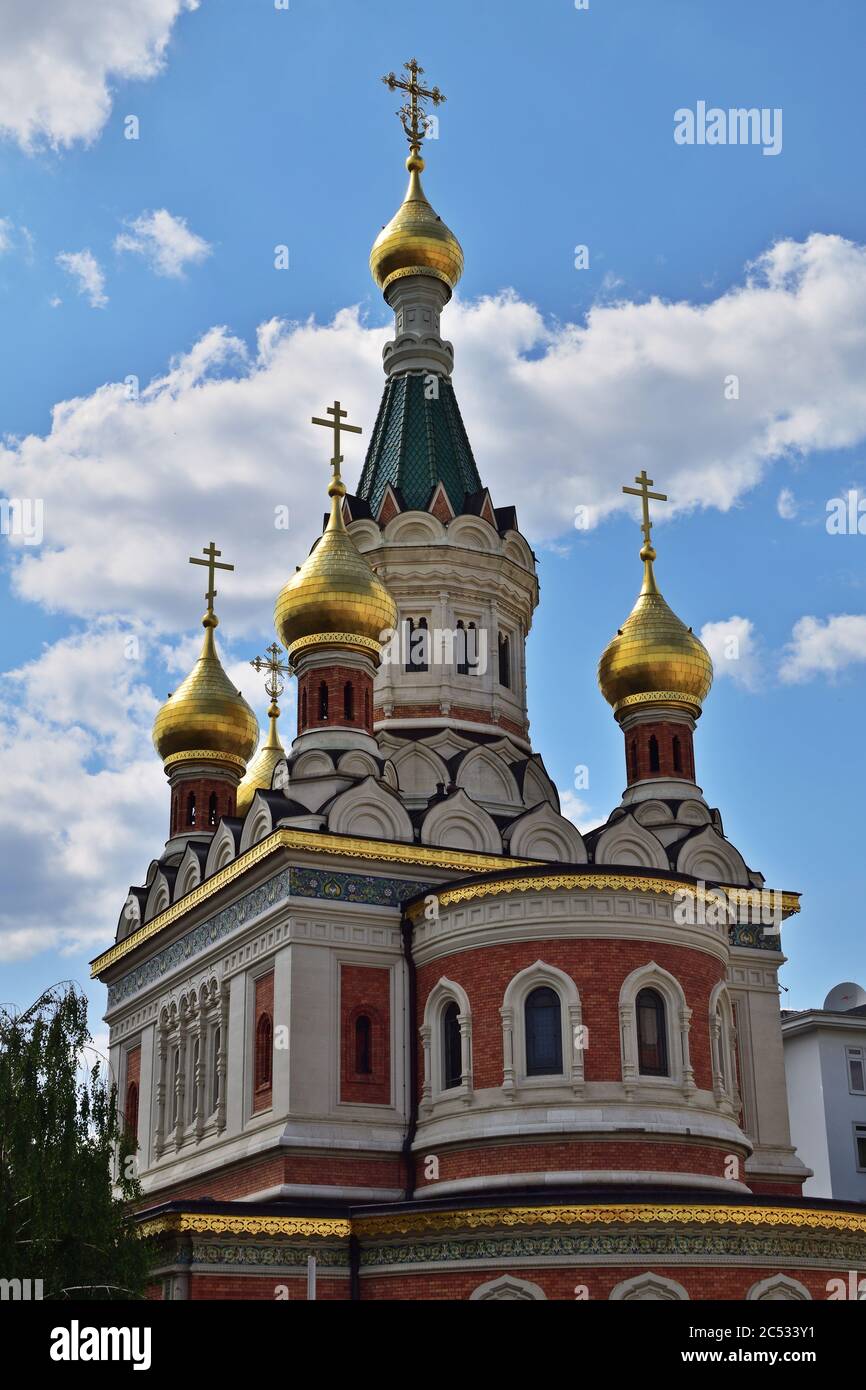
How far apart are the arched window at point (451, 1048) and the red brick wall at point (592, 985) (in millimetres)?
368

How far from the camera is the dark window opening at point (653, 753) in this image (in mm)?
22109

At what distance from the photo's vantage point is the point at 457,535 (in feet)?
74.0

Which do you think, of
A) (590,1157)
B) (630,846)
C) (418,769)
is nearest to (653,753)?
(630,846)

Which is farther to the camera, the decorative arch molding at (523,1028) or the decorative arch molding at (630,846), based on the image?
the decorative arch molding at (630,846)

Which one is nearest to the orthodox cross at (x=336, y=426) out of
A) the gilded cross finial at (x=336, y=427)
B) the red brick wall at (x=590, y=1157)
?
the gilded cross finial at (x=336, y=427)

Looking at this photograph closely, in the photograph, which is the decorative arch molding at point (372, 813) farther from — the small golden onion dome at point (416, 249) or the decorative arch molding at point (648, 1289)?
the small golden onion dome at point (416, 249)

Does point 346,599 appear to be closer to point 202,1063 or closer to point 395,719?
point 395,719

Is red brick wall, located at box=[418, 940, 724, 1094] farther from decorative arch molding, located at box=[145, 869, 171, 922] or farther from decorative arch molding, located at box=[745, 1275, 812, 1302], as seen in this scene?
decorative arch molding, located at box=[145, 869, 171, 922]

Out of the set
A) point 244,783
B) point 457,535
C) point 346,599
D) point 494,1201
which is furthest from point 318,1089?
point 244,783

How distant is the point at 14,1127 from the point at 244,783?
14.9 m

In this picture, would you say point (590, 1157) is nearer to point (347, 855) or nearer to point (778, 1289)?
point (778, 1289)

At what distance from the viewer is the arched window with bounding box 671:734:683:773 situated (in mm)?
22078

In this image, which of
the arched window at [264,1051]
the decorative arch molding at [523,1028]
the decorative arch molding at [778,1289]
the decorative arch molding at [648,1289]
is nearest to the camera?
the decorative arch molding at [648,1289]

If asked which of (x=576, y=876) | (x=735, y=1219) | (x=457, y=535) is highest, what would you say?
(x=457, y=535)
